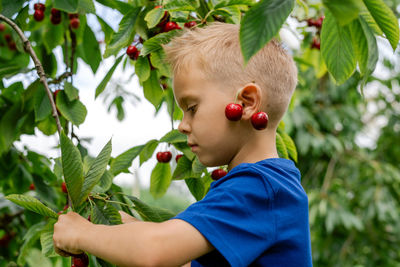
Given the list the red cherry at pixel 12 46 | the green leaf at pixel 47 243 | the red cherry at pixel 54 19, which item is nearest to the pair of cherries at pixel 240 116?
the green leaf at pixel 47 243

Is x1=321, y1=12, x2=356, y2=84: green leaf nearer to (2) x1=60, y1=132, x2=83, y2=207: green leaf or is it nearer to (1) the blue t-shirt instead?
(1) the blue t-shirt

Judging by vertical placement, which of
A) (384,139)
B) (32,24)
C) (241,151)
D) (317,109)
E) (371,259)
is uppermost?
(32,24)

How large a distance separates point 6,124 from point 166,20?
1.64ft

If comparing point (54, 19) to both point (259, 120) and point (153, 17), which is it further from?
point (259, 120)

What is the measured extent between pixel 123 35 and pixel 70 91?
0.21m

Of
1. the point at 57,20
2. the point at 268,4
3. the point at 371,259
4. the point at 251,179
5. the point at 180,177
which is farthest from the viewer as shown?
the point at 371,259

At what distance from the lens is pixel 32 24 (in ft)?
4.60

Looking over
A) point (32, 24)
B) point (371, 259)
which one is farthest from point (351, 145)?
point (32, 24)

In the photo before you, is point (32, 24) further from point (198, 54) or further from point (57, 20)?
point (198, 54)

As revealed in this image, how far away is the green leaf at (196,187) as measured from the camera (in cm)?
104

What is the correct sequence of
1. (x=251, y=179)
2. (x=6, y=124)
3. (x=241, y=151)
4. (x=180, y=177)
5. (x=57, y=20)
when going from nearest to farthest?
(x=251, y=179), (x=241, y=151), (x=180, y=177), (x=6, y=124), (x=57, y=20)

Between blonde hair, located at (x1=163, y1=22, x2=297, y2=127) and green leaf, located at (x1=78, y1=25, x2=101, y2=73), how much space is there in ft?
1.59

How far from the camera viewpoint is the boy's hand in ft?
2.25

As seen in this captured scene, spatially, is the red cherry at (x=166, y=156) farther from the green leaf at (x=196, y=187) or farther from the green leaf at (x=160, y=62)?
the green leaf at (x=160, y=62)
